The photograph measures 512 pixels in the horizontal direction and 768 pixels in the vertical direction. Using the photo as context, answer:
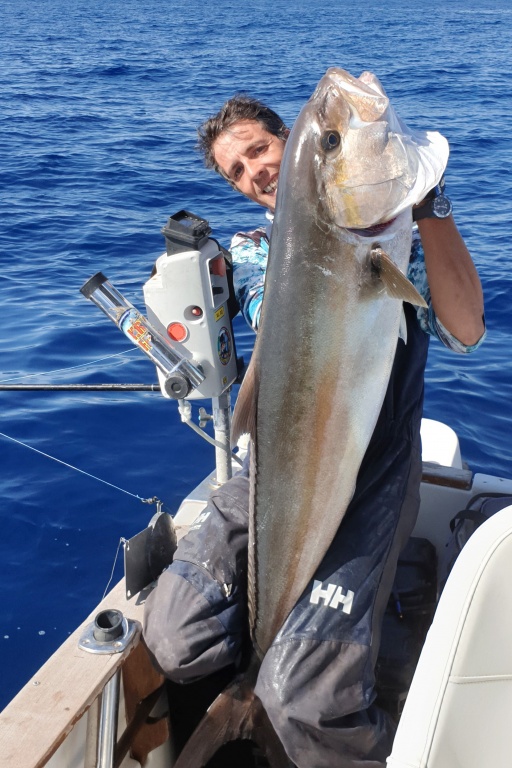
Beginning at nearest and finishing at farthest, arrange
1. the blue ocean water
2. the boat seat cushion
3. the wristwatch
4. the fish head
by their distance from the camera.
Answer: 1. the boat seat cushion
2. the fish head
3. the wristwatch
4. the blue ocean water

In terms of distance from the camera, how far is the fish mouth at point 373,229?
2111 millimetres

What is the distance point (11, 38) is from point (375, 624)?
33.6m

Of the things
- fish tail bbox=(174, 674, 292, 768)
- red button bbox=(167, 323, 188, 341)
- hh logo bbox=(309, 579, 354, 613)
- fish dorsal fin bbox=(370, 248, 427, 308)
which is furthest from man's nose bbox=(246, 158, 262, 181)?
fish tail bbox=(174, 674, 292, 768)

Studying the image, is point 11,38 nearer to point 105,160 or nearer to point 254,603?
point 105,160

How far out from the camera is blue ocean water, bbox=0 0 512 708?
4770mm

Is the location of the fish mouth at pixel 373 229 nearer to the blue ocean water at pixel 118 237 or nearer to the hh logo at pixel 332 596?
the hh logo at pixel 332 596

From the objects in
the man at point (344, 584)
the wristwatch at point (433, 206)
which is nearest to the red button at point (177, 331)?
the man at point (344, 584)

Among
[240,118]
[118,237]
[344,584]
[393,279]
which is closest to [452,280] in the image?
[393,279]

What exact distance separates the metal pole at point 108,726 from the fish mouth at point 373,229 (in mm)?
1510

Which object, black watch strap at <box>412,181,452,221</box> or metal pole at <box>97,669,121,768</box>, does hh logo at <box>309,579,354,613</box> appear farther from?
black watch strap at <box>412,181,452,221</box>

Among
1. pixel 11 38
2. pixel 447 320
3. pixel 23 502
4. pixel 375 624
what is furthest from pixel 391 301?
pixel 11 38

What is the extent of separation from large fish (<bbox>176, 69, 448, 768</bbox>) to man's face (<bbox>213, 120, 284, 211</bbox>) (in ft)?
3.03

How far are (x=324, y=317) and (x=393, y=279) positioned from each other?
217 millimetres

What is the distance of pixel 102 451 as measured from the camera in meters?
5.52
